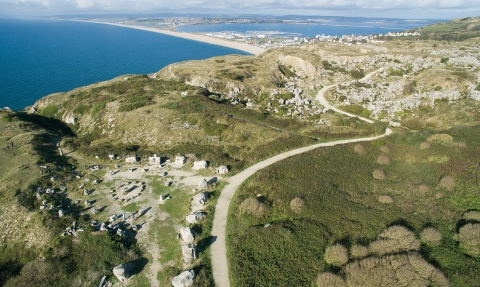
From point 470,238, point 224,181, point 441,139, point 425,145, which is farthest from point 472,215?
point 224,181

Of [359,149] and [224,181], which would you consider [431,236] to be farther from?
[224,181]

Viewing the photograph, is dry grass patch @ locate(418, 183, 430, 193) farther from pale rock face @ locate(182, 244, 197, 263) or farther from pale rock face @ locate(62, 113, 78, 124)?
pale rock face @ locate(62, 113, 78, 124)

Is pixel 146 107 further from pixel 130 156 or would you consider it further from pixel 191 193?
pixel 191 193

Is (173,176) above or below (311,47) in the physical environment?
below

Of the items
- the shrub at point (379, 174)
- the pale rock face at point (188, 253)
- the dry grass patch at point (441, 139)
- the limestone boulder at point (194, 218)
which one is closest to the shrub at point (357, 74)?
the dry grass patch at point (441, 139)

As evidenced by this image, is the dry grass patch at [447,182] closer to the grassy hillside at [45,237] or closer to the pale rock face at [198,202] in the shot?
the pale rock face at [198,202]

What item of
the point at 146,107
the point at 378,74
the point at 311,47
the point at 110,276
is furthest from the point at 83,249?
the point at 311,47

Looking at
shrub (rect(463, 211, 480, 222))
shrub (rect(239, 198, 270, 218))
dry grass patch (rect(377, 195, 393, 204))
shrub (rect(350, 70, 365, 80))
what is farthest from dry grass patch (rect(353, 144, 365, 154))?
shrub (rect(350, 70, 365, 80))
